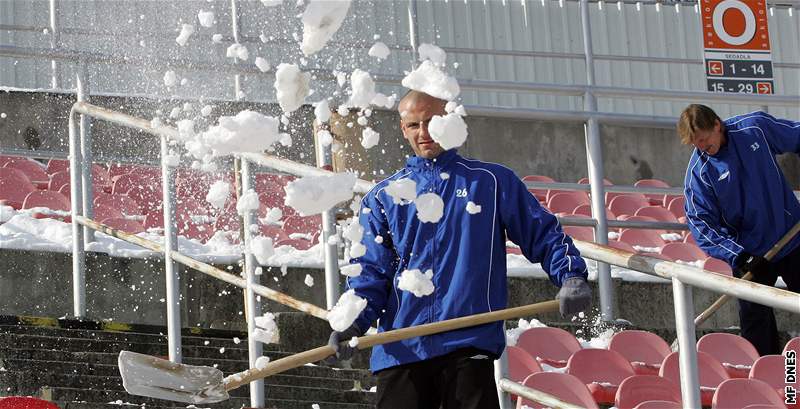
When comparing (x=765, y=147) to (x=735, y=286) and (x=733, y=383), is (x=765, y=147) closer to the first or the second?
(x=733, y=383)

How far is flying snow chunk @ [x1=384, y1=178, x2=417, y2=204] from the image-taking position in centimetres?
464

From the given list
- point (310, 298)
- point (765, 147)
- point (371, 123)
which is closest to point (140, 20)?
point (371, 123)

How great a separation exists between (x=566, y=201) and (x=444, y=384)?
6896 mm

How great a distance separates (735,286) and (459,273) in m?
0.93

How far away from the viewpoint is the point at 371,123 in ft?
32.6

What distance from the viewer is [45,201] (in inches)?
355

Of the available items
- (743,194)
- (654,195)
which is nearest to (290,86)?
(743,194)

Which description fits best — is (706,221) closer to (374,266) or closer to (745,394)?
(745,394)

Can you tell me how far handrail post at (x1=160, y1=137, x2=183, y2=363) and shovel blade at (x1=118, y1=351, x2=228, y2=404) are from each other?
2.91 ft

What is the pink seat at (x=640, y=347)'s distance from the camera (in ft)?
22.5

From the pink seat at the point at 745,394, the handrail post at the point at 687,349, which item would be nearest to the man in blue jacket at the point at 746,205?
the pink seat at the point at 745,394

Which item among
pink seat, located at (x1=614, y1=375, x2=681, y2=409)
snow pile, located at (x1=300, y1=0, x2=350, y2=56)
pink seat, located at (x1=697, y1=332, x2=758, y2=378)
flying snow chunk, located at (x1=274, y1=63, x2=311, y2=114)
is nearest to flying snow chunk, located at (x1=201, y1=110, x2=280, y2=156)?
flying snow chunk, located at (x1=274, y1=63, x2=311, y2=114)

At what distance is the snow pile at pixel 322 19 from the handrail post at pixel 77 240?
2.22 meters

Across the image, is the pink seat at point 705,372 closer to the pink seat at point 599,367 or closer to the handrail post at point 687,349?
the pink seat at point 599,367
